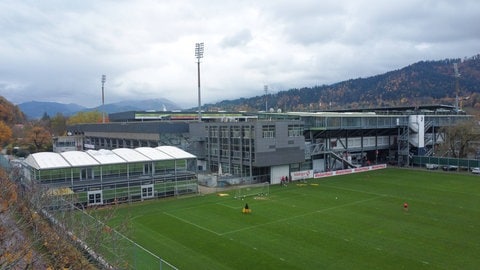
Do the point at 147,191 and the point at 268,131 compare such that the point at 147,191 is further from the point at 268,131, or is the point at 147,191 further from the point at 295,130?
the point at 295,130

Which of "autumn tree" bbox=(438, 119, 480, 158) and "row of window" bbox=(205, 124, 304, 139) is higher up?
"row of window" bbox=(205, 124, 304, 139)

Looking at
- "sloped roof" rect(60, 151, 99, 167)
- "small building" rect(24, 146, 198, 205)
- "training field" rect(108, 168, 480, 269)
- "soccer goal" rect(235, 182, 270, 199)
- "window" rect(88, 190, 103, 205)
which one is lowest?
"soccer goal" rect(235, 182, 270, 199)

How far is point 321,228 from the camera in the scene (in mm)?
27875

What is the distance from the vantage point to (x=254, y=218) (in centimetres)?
3111

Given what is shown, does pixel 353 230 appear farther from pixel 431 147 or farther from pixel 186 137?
pixel 431 147

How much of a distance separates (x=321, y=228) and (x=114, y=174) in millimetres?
21615

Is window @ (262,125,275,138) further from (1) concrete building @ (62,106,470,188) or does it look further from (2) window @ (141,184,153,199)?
(2) window @ (141,184,153,199)

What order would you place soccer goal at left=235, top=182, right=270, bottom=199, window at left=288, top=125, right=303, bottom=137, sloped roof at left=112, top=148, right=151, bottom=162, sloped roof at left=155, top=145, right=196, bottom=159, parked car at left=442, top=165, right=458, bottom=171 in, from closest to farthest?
sloped roof at left=112, top=148, right=151, bottom=162, soccer goal at left=235, top=182, right=270, bottom=199, sloped roof at left=155, top=145, right=196, bottom=159, window at left=288, top=125, right=303, bottom=137, parked car at left=442, top=165, right=458, bottom=171

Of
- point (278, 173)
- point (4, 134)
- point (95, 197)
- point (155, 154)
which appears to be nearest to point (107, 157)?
point (155, 154)

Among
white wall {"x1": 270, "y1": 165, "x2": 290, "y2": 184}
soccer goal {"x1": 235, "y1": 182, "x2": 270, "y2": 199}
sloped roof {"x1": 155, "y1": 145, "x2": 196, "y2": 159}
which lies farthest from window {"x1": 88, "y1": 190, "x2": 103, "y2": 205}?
white wall {"x1": 270, "y1": 165, "x2": 290, "y2": 184}

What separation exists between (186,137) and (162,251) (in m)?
→ 34.3

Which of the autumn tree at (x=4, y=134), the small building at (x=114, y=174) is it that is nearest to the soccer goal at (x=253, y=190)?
the small building at (x=114, y=174)

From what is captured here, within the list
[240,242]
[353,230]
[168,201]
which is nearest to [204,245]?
[240,242]

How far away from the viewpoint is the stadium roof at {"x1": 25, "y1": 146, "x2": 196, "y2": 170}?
37.3 m
